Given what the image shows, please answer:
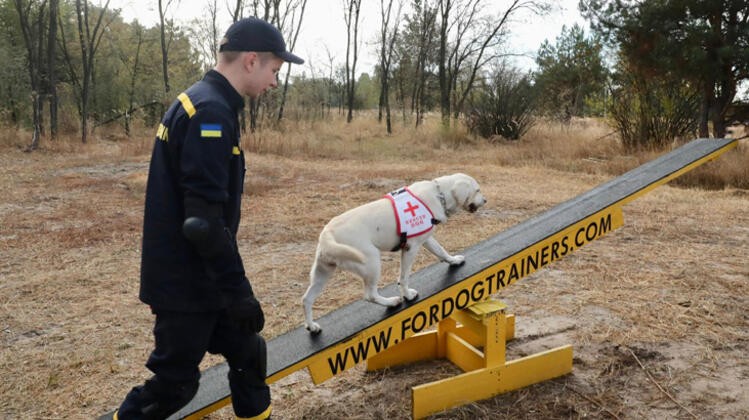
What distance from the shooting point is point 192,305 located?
2318mm

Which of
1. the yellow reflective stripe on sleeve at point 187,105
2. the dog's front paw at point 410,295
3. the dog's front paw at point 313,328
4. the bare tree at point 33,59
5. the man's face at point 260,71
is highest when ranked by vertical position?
the bare tree at point 33,59

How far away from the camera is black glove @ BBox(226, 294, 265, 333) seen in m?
2.36

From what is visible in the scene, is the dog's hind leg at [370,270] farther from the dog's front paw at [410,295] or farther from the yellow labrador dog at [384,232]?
the dog's front paw at [410,295]

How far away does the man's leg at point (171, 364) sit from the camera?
2342mm

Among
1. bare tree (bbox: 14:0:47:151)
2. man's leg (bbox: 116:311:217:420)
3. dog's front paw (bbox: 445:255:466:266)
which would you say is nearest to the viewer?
man's leg (bbox: 116:311:217:420)

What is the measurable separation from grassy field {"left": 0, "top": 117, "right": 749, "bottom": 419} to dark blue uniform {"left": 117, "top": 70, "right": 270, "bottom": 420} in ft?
3.65

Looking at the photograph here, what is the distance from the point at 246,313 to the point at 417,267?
163 inches

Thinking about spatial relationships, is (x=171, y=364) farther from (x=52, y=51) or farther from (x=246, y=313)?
(x=52, y=51)

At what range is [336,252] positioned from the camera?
2949mm

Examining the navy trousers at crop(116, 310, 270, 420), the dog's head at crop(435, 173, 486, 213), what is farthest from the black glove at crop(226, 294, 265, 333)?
the dog's head at crop(435, 173, 486, 213)

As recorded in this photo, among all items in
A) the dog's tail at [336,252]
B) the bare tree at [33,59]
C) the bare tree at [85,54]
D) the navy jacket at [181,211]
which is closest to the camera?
the navy jacket at [181,211]

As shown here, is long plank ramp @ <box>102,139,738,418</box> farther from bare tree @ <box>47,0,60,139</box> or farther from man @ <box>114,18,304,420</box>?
bare tree @ <box>47,0,60,139</box>

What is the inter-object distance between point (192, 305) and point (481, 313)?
6.05 ft

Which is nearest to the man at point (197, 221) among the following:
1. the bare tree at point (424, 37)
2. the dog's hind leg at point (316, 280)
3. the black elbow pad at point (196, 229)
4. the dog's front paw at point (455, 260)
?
the black elbow pad at point (196, 229)
